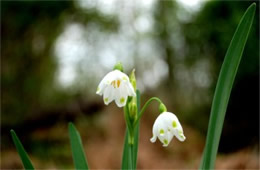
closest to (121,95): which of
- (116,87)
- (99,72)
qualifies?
(116,87)

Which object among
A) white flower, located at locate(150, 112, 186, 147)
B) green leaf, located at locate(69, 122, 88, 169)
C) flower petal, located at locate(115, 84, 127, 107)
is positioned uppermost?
flower petal, located at locate(115, 84, 127, 107)

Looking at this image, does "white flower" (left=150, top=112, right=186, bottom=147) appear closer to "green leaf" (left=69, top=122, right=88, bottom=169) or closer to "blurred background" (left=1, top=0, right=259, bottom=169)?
"green leaf" (left=69, top=122, right=88, bottom=169)

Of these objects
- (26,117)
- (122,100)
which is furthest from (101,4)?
(122,100)

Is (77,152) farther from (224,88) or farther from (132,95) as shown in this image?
(224,88)

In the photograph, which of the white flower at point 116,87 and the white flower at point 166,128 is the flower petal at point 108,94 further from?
the white flower at point 166,128

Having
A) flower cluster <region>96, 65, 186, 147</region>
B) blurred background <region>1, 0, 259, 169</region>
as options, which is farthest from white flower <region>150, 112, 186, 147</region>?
blurred background <region>1, 0, 259, 169</region>

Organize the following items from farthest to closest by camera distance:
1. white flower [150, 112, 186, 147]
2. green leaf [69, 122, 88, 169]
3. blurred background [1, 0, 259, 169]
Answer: blurred background [1, 0, 259, 169] < green leaf [69, 122, 88, 169] < white flower [150, 112, 186, 147]
